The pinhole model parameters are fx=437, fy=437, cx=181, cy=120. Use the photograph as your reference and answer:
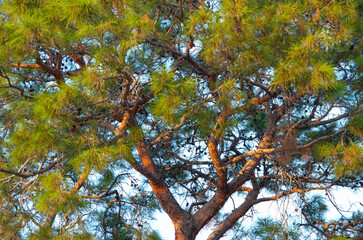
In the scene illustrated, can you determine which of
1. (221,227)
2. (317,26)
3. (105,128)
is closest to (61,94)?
(105,128)

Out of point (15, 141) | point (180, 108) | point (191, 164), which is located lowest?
point (15, 141)

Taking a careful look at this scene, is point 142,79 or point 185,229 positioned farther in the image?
point 185,229

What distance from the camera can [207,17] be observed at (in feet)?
7.82

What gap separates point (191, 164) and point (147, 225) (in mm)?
623

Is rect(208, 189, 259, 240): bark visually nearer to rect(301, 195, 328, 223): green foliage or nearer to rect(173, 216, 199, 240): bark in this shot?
rect(173, 216, 199, 240): bark

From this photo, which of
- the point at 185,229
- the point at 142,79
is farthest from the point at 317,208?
the point at 142,79

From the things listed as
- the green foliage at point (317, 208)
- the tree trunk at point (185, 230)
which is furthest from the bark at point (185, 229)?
the green foliage at point (317, 208)

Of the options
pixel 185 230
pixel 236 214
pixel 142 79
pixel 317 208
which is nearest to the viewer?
pixel 142 79

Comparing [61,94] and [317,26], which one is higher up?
[317,26]

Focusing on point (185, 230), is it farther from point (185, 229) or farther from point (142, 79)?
point (142, 79)

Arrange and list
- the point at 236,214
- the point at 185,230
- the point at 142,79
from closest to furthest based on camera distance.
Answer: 1. the point at 142,79
2. the point at 185,230
3. the point at 236,214

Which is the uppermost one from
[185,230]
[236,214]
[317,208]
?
[317,208]

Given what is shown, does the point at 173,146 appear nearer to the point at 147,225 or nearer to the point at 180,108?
the point at 147,225

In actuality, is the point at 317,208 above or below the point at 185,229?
above
